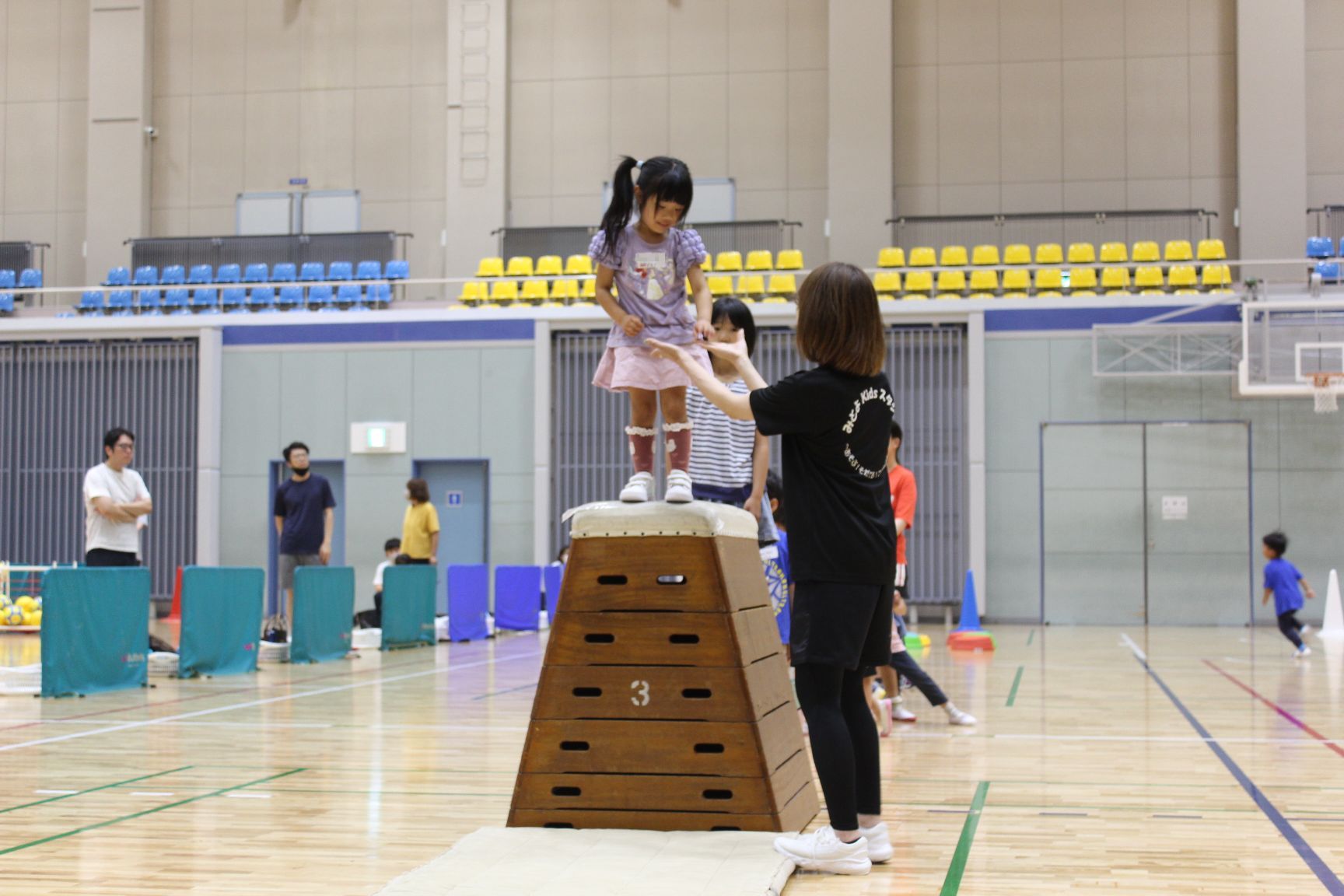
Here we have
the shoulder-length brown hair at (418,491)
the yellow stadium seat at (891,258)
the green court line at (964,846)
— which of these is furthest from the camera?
the yellow stadium seat at (891,258)

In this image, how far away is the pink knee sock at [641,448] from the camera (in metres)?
4.88

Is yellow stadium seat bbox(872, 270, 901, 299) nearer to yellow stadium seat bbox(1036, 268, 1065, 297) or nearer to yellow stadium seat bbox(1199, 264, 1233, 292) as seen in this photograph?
yellow stadium seat bbox(1036, 268, 1065, 297)

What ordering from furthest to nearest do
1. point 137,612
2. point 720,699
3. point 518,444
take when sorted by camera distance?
point 518,444, point 137,612, point 720,699

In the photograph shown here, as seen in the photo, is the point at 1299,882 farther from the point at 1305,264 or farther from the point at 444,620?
the point at 1305,264

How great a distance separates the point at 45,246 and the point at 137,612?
15.7m

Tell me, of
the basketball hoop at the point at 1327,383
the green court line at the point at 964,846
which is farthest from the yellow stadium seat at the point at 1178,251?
the green court line at the point at 964,846

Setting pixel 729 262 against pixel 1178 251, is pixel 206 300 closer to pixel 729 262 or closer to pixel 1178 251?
pixel 729 262

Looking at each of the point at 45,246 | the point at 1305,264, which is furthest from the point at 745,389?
the point at 45,246

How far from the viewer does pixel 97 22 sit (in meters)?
21.9

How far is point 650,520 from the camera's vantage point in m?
3.91

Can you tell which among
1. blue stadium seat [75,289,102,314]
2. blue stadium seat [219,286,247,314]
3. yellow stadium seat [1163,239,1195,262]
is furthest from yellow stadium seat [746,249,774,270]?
blue stadium seat [75,289,102,314]

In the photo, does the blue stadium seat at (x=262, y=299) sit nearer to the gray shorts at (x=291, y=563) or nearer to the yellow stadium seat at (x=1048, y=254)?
the gray shorts at (x=291, y=563)

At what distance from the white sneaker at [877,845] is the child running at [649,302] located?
4.65 ft

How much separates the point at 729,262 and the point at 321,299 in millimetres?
6281
